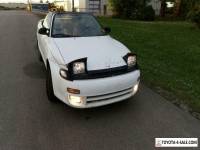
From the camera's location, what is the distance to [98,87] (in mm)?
3779

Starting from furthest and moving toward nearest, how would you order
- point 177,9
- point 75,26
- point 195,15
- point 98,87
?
point 177,9
point 195,15
point 75,26
point 98,87

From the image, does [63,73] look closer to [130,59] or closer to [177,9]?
[130,59]

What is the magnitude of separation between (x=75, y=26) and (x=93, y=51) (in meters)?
1.48

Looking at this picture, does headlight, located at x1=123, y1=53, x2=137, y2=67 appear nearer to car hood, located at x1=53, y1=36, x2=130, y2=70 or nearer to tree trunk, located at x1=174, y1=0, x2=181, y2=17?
car hood, located at x1=53, y1=36, x2=130, y2=70

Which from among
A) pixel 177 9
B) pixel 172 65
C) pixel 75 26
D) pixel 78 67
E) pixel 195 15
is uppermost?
pixel 177 9

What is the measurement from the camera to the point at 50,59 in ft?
15.0

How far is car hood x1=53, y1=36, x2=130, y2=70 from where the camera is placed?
Result: 4012 mm

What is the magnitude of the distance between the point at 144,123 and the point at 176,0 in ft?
79.7

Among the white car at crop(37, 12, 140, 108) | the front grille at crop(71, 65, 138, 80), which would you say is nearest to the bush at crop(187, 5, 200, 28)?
the white car at crop(37, 12, 140, 108)

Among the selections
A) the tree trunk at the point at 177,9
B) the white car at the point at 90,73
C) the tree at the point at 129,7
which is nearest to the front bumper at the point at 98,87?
the white car at the point at 90,73

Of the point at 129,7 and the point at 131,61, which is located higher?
the point at 129,7

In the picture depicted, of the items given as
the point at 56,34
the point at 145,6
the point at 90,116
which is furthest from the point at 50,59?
the point at 145,6

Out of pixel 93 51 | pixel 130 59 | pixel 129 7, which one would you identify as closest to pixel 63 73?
pixel 93 51

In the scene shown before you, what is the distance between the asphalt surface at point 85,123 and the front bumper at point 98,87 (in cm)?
34
